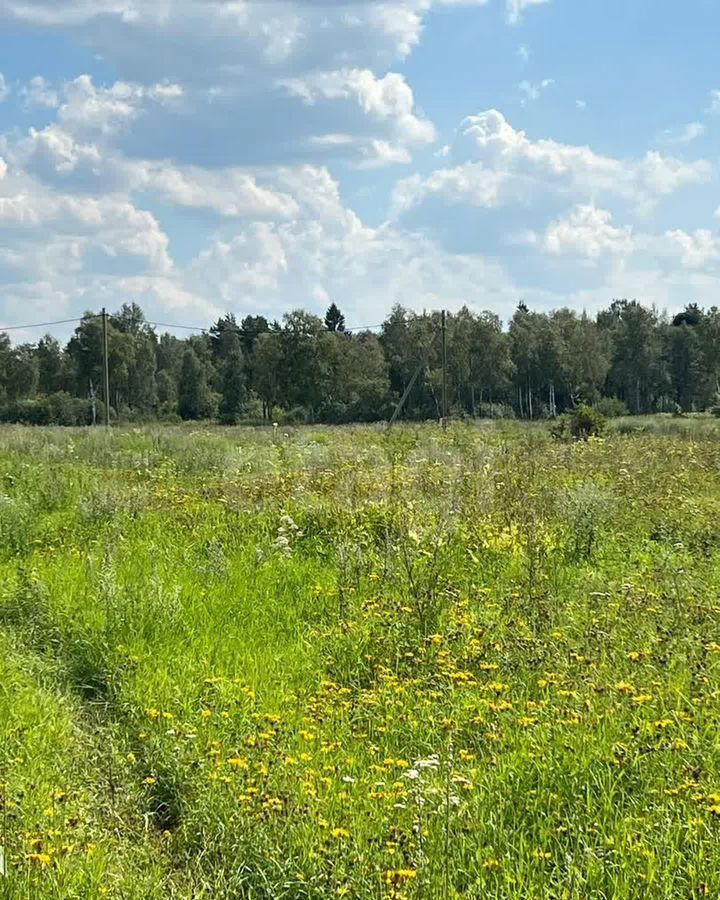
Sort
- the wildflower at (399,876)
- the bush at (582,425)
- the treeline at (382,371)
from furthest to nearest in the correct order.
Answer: the treeline at (382,371), the bush at (582,425), the wildflower at (399,876)

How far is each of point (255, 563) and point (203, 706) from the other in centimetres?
314

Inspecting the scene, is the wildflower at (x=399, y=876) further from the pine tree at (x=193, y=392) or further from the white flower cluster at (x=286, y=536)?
the pine tree at (x=193, y=392)

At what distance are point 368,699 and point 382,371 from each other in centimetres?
5911

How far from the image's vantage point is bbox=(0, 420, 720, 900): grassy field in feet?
11.2

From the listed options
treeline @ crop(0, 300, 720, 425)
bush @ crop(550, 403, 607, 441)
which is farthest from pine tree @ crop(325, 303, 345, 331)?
bush @ crop(550, 403, 607, 441)

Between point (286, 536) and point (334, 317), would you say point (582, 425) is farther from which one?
point (334, 317)

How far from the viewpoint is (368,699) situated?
15.7 ft

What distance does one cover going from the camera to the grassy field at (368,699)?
3.42 metres

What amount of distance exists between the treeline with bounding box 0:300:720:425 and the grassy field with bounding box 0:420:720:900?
44.0 m

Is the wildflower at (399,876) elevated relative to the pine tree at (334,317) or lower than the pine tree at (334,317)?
lower

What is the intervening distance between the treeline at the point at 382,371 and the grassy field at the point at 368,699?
4400 centimetres

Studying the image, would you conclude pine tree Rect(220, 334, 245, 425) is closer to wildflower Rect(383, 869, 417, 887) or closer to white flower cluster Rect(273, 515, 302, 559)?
white flower cluster Rect(273, 515, 302, 559)

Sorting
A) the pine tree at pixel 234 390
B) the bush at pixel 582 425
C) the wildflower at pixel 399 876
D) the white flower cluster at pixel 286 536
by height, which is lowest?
the wildflower at pixel 399 876

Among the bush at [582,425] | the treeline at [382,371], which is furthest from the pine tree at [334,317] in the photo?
the bush at [582,425]
